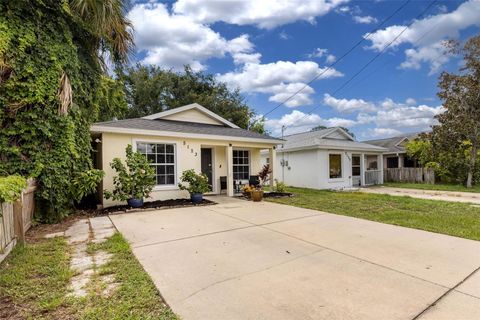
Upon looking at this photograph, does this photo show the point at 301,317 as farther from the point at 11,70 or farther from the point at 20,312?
the point at 11,70

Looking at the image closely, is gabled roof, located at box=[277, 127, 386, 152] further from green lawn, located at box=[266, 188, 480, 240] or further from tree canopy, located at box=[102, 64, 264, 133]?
tree canopy, located at box=[102, 64, 264, 133]

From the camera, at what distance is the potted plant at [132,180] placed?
309 inches

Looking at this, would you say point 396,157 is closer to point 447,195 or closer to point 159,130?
point 447,195

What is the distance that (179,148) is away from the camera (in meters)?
9.85

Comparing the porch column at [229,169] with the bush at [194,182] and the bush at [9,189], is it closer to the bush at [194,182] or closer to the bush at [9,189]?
the bush at [194,182]

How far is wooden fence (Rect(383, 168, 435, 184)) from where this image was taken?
1733cm

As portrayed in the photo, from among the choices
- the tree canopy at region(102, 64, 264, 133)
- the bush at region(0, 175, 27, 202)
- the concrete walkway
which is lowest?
the concrete walkway

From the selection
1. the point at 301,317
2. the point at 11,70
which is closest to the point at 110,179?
the point at 11,70

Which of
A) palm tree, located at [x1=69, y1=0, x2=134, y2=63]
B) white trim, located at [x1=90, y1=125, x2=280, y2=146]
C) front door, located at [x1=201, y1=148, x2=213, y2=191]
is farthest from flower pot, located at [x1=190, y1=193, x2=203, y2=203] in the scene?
palm tree, located at [x1=69, y1=0, x2=134, y2=63]

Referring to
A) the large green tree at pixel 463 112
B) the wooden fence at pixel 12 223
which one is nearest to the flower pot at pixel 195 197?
the wooden fence at pixel 12 223

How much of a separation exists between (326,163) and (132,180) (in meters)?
10.8

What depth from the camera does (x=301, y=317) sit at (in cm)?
242

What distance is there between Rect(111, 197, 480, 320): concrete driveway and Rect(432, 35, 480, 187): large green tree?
13270 mm

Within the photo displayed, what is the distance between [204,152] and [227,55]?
9.13 meters
